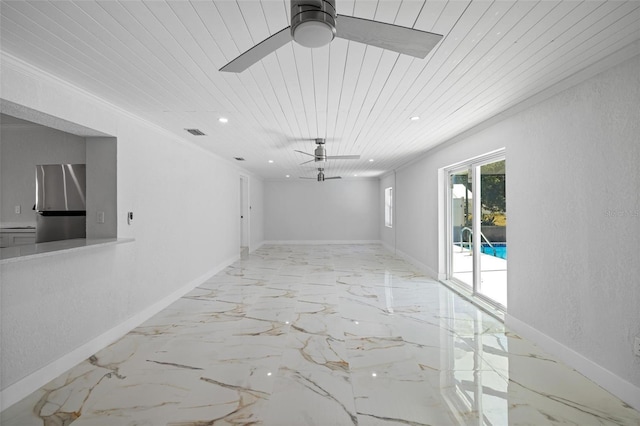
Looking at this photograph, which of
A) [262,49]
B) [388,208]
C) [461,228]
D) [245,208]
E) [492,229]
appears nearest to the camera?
[262,49]

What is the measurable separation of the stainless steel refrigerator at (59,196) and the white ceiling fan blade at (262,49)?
9.95ft

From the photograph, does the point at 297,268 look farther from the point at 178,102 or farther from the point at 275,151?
the point at 178,102

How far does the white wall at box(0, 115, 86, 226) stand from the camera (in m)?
4.29

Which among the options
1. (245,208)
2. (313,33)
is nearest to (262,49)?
(313,33)

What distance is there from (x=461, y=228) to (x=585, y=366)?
2.99 m

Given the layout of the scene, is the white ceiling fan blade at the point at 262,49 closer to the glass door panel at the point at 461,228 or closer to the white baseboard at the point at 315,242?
the glass door panel at the point at 461,228

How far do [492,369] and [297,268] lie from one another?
16.0 ft

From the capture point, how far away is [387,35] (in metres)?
1.29

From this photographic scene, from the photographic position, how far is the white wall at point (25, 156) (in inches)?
169

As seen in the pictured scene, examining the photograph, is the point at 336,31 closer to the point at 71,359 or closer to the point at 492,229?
the point at 71,359

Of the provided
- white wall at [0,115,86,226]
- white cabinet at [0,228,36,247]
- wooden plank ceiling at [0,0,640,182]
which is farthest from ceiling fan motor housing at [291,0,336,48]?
white cabinet at [0,228,36,247]

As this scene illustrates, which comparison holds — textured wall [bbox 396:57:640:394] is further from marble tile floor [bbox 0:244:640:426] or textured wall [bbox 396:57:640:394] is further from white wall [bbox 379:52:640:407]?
marble tile floor [bbox 0:244:640:426]

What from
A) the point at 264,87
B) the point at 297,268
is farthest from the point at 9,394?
the point at 297,268

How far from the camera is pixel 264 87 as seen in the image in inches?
111
